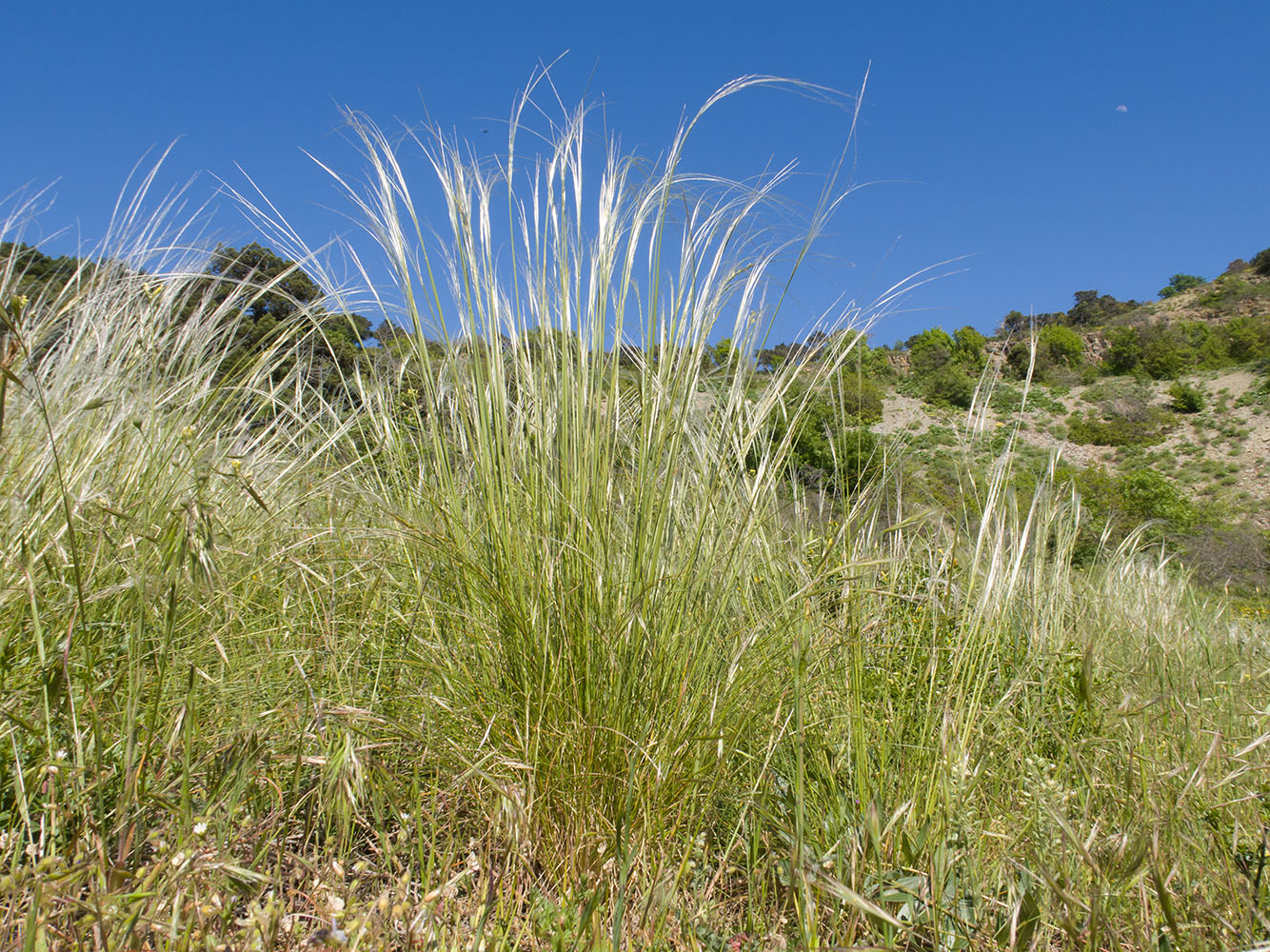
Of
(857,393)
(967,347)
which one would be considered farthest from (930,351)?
(857,393)

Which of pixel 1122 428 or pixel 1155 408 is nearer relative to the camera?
pixel 1122 428

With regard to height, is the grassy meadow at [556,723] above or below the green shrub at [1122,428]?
below

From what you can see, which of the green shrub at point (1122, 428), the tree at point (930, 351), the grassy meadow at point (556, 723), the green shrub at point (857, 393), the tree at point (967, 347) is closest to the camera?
the grassy meadow at point (556, 723)

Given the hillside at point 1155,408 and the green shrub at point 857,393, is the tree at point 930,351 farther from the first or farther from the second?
the green shrub at point 857,393

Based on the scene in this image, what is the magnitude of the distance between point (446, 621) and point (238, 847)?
18.1 inches

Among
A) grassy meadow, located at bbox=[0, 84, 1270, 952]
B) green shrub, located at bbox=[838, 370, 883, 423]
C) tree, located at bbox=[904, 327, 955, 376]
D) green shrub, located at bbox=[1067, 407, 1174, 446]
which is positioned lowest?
grassy meadow, located at bbox=[0, 84, 1270, 952]

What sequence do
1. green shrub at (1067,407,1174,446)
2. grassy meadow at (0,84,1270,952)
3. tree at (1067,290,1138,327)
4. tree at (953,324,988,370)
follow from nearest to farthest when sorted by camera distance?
1. grassy meadow at (0,84,1270,952)
2. green shrub at (1067,407,1174,446)
3. tree at (953,324,988,370)
4. tree at (1067,290,1138,327)

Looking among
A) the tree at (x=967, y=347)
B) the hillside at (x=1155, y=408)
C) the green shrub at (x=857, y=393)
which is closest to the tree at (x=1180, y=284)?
the hillside at (x=1155, y=408)

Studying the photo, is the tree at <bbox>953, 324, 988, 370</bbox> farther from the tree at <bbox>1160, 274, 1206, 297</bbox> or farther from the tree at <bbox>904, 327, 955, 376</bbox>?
the tree at <bbox>1160, 274, 1206, 297</bbox>

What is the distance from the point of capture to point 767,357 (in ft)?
5.54

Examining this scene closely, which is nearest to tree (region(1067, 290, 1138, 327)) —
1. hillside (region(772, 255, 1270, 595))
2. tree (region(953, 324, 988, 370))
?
hillside (region(772, 255, 1270, 595))

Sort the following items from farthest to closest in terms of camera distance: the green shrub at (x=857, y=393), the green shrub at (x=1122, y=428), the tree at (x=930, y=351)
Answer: the tree at (x=930, y=351)
the green shrub at (x=1122, y=428)
the green shrub at (x=857, y=393)

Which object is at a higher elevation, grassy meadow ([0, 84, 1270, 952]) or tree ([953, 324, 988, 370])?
tree ([953, 324, 988, 370])

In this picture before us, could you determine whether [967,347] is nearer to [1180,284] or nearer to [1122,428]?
[1122,428]
